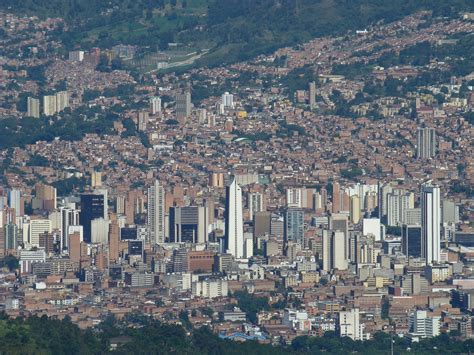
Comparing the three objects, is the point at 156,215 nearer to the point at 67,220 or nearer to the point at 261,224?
the point at 67,220

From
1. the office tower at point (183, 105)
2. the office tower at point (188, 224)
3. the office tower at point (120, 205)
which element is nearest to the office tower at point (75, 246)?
the office tower at point (188, 224)

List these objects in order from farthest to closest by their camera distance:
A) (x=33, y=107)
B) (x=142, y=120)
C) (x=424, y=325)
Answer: (x=33, y=107) → (x=142, y=120) → (x=424, y=325)

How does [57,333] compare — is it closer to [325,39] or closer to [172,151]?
[172,151]

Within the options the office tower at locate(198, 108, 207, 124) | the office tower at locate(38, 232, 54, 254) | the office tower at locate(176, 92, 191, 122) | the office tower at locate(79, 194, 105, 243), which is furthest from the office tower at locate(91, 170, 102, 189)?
the office tower at locate(176, 92, 191, 122)

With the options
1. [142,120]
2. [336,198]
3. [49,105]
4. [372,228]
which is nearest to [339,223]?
[372,228]

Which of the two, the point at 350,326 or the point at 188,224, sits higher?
the point at 188,224

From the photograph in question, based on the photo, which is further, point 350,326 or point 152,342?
point 350,326
